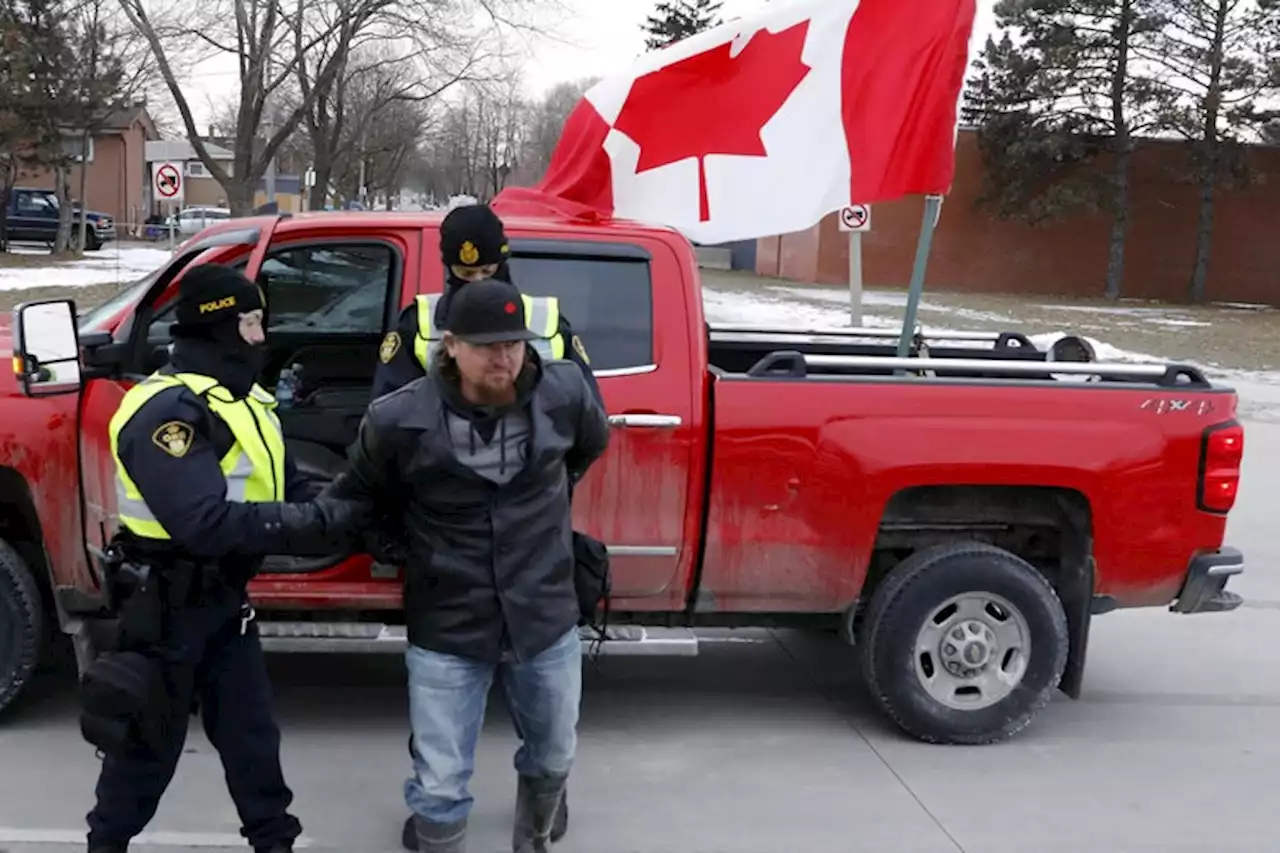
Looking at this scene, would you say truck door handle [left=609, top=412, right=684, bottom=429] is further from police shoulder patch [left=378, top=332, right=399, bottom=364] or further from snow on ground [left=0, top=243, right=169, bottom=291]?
snow on ground [left=0, top=243, right=169, bottom=291]

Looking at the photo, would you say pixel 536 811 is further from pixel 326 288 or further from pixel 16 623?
pixel 326 288

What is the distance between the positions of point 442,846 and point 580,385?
4.07 ft

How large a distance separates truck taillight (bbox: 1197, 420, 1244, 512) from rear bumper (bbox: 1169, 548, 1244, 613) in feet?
0.63

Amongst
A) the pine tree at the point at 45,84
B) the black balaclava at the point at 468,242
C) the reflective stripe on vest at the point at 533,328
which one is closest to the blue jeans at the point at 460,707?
the reflective stripe on vest at the point at 533,328

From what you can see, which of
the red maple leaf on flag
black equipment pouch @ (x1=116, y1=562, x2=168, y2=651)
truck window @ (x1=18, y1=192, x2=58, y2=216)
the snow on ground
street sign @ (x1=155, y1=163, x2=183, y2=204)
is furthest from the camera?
truck window @ (x1=18, y1=192, x2=58, y2=216)

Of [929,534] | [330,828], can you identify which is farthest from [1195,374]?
[330,828]

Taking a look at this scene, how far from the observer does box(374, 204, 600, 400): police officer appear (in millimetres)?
3762

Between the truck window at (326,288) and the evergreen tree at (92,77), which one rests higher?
the evergreen tree at (92,77)

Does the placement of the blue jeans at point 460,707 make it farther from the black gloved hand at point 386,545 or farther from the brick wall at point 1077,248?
the brick wall at point 1077,248

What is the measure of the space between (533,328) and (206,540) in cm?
104

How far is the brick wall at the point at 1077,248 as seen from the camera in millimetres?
38531

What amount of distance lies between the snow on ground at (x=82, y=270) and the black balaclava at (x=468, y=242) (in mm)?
19025

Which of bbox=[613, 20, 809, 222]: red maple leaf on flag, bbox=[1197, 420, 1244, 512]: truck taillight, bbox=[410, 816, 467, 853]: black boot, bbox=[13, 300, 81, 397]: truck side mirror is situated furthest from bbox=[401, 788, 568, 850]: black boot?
bbox=[1197, 420, 1244, 512]: truck taillight

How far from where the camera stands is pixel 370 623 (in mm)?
4594
